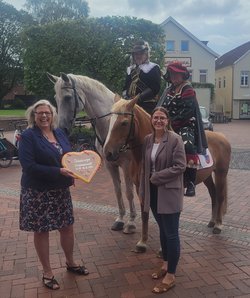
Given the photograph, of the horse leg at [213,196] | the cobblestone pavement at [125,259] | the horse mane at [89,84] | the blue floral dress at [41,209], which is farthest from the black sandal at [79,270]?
the horse mane at [89,84]

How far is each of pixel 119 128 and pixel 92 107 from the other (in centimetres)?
161

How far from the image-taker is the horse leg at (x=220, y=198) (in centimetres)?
539

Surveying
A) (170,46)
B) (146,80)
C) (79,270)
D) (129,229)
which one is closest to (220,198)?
(129,229)

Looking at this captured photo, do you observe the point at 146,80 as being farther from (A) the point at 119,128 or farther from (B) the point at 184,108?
(A) the point at 119,128

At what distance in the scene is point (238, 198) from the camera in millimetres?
7488

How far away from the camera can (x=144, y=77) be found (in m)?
5.25

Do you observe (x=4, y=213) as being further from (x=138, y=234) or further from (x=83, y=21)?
(x=83, y=21)

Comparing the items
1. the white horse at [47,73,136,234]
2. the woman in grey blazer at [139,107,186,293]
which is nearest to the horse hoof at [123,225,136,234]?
the white horse at [47,73,136,234]

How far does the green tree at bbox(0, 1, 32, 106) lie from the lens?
49625 millimetres

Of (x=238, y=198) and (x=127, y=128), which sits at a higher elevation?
(x=127, y=128)

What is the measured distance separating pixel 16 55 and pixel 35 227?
50436 millimetres

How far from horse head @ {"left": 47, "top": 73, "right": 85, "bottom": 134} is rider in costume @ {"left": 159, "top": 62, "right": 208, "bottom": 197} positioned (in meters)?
1.42

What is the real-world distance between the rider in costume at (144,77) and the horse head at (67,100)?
821 mm

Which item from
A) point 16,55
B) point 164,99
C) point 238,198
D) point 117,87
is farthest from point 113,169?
point 16,55
